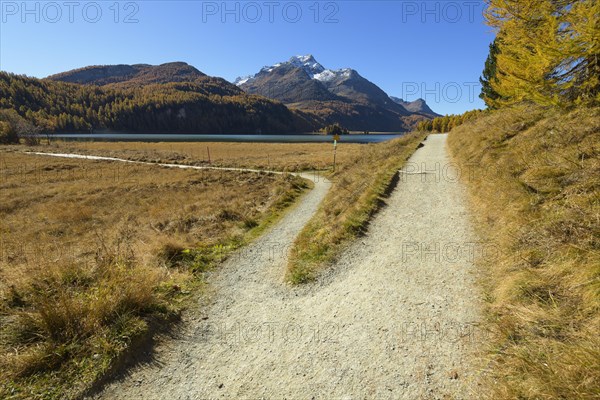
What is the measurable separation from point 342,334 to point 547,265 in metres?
4.08

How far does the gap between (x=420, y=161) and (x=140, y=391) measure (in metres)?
24.3

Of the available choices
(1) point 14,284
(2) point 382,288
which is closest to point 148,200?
(1) point 14,284

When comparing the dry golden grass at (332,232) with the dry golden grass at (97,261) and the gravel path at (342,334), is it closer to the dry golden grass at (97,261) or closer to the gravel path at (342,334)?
the gravel path at (342,334)

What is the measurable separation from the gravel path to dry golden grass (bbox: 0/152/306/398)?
89cm

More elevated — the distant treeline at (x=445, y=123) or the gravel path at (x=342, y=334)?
the distant treeline at (x=445, y=123)

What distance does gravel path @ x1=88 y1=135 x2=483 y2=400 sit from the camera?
14.6 feet

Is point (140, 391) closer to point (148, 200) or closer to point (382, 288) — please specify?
point (382, 288)

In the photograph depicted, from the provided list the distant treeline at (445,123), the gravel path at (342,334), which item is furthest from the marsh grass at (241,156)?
the distant treeline at (445,123)

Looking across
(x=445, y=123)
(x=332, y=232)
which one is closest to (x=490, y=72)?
(x=332, y=232)

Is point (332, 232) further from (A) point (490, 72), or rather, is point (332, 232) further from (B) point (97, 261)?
(A) point (490, 72)

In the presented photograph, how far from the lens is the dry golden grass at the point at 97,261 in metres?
5.02

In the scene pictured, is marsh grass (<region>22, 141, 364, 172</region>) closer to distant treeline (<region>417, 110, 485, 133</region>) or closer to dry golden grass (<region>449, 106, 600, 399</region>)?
dry golden grass (<region>449, 106, 600, 399</region>)

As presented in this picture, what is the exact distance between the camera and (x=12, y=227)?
685 inches

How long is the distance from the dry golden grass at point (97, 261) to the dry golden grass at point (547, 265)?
6.47 m
